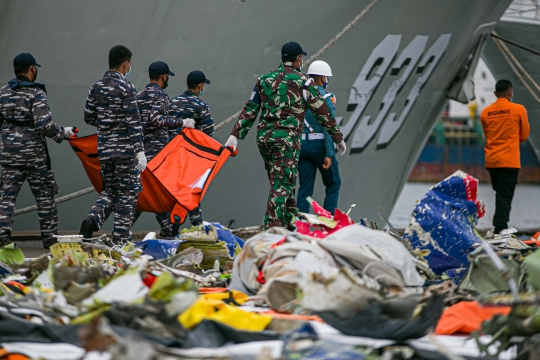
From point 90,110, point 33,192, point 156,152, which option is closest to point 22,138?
point 33,192

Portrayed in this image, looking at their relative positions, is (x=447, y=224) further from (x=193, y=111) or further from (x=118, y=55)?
(x=193, y=111)

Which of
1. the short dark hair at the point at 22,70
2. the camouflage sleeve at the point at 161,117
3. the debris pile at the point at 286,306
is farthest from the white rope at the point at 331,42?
the debris pile at the point at 286,306

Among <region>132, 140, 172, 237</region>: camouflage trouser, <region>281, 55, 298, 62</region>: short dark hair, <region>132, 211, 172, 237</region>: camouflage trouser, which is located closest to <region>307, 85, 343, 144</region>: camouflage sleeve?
<region>281, 55, 298, 62</region>: short dark hair

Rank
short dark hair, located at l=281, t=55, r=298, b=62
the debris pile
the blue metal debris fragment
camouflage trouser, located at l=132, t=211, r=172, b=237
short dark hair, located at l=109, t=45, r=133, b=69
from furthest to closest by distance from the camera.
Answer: camouflage trouser, located at l=132, t=211, r=172, b=237
short dark hair, located at l=281, t=55, r=298, b=62
short dark hair, located at l=109, t=45, r=133, b=69
the blue metal debris fragment
the debris pile

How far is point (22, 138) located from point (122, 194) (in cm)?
96

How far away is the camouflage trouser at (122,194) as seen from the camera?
624 centimetres

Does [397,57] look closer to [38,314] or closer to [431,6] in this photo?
[431,6]

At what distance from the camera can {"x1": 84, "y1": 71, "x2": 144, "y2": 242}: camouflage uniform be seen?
616 cm

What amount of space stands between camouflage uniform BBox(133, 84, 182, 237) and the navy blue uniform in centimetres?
119

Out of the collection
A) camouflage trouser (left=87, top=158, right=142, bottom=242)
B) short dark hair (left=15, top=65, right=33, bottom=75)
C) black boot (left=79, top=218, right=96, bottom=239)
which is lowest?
black boot (left=79, top=218, right=96, bottom=239)

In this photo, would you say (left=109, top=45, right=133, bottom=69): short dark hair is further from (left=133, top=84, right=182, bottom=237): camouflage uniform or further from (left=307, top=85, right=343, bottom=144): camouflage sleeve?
(left=307, top=85, right=343, bottom=144): camouflage sleeve

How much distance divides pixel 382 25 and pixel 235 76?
6.87 ft

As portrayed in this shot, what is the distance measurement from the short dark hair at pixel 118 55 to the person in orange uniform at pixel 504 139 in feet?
12.3

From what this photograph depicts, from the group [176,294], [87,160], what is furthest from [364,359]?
[87,160]
